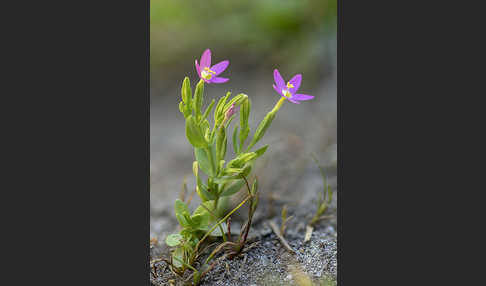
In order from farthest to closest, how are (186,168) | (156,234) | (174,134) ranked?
1. (174,134)
2. (186,168)
3. (156,234)

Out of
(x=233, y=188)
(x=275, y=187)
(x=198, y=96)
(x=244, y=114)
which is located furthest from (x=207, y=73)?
(x=275, y=187)

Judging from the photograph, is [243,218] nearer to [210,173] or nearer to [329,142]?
[210,173]

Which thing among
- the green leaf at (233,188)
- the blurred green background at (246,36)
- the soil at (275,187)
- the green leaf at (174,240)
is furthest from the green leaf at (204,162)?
the blurred green background at (246,36)

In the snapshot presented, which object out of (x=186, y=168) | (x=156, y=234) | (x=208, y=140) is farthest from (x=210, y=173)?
(x=186, y=168)

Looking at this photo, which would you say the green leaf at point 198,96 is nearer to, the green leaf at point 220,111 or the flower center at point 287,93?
the green leaf at point 220,111

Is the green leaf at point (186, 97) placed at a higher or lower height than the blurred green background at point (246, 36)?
lower

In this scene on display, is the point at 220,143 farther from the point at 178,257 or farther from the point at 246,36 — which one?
the point at 246,36

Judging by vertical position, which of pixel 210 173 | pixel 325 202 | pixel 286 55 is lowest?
pixel 325 202

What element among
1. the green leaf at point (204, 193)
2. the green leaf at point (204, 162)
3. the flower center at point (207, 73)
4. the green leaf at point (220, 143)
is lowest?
the green leaf at point (204, 193)
